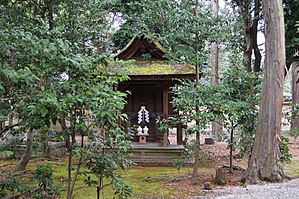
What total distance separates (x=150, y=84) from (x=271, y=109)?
16.0ft

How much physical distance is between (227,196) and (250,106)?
2539mm

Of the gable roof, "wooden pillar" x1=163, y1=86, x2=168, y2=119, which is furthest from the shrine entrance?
the gable roof

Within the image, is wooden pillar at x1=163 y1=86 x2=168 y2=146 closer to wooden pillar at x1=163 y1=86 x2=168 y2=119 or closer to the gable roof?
wooden pillar at x1=163 y1=86 x2=168 y2=119

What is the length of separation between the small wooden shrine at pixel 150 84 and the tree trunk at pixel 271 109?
2.93 metres

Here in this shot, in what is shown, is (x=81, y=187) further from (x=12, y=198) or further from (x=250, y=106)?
(x=250, y=106)

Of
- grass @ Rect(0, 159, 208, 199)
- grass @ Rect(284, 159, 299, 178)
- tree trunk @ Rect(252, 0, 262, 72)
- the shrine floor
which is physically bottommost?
grass @ Rect(0, 159, 208, 199)

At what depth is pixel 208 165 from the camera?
9.49m

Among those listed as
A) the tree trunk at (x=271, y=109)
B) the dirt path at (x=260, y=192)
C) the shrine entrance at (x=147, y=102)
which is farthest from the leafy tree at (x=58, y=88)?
the shrine entrance at (x=147, y=102)

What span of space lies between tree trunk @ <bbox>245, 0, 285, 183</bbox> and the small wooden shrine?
115 inches

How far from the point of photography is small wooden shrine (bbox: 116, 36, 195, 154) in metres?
9.23

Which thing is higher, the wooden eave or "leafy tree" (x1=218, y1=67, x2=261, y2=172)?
the wooden eave

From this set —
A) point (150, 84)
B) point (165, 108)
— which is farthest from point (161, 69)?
point (165, 108)

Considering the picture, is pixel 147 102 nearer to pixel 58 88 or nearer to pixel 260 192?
pixel 260 192

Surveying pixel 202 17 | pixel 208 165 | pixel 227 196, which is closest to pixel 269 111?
pixel 227 196
